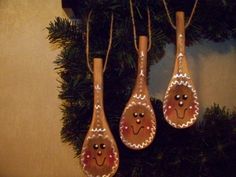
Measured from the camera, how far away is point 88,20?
0.60 m

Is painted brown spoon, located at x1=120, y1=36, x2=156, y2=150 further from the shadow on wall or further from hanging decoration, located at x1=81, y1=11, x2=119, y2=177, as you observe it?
the shadow on wall

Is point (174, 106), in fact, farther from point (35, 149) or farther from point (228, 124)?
point (35, 149)

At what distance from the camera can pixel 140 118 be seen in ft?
1.83

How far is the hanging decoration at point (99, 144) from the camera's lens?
552 millimetres

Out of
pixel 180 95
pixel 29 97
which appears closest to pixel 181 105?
pixel 180 95

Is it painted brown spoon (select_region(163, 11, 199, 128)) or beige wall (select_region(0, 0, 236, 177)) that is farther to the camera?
beige wall (select_region(0, 0, 236, 177))

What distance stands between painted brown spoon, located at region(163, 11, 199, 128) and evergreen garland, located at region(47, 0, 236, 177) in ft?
0.19

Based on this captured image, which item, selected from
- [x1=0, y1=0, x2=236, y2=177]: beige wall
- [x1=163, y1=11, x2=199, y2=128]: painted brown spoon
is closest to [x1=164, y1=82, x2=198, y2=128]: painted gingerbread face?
[x1=163, y1=11, x2=199, y2=128]: painted brown spoon

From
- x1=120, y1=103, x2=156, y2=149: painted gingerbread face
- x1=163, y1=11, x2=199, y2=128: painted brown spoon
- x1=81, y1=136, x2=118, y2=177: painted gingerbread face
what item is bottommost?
x1=81, y1=136, x2=118, y2=177: painted gingerbread face

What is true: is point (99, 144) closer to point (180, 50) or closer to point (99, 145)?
point (99, 145)

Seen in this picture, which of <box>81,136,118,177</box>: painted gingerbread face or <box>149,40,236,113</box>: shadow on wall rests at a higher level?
<box>149,40,236,113</box>: shadow on wall

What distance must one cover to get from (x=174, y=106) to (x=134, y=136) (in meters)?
0.08

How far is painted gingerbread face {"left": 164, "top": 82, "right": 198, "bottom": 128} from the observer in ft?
1.80

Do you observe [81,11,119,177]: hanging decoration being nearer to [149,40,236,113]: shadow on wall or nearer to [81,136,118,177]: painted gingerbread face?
[81,136,118,177]: painted gingerbread face
